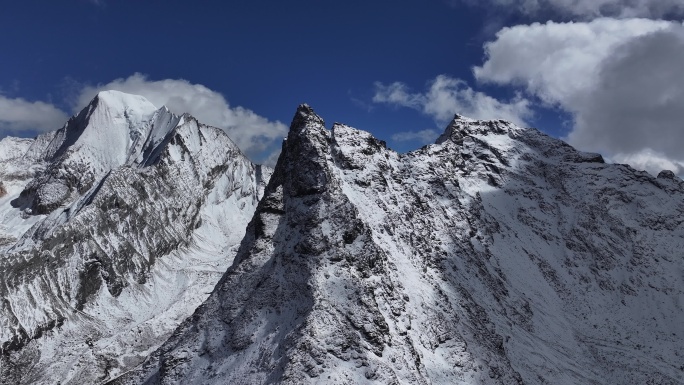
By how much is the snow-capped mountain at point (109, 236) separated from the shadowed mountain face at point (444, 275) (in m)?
47.9

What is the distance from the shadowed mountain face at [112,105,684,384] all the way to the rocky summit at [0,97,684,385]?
312mm

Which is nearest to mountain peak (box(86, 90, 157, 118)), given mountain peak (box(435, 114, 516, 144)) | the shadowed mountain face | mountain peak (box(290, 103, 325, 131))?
mountain peak (box(435, 114, 516, 144))

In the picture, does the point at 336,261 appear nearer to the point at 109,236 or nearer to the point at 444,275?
the point at 444,275

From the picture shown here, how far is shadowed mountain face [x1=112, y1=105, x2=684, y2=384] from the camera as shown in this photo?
52219mm

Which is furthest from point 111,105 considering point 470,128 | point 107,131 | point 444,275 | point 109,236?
point 444,275

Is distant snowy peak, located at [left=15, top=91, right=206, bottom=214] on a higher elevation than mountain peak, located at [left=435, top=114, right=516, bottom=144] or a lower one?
lower

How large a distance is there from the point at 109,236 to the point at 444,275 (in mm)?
88312

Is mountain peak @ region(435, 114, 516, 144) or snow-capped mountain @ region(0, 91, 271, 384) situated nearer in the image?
snow-capped mountain @ region(0, 91, 271, 384)

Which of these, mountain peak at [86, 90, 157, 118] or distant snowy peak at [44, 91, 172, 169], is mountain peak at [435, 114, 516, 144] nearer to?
distant snowy peak at [44, 91, 172, 169]

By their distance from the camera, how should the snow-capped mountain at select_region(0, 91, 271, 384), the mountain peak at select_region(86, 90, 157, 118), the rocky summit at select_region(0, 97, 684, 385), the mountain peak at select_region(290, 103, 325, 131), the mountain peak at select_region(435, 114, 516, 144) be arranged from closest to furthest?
the rocky summit at select_region(0, 97, 684, 385)
the mountain peak at select_region(290, 103, 325, 131)
the snow-capped mountain at select_region(0, 91, 271, 384)
the mountain peak at select_region(435, 114, 516, 144)
the mountain peak at select_region(86, 90, 157, 118)

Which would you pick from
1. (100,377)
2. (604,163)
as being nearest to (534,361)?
(100,377)

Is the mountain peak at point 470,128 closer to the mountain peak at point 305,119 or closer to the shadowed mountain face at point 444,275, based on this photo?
the shadowed mountain face at point 444,275

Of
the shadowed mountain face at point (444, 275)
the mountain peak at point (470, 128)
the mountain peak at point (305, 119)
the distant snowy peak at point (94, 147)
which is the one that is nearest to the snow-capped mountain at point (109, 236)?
the distant snowy peak at point (94, 147)

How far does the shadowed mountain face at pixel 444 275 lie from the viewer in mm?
52219
